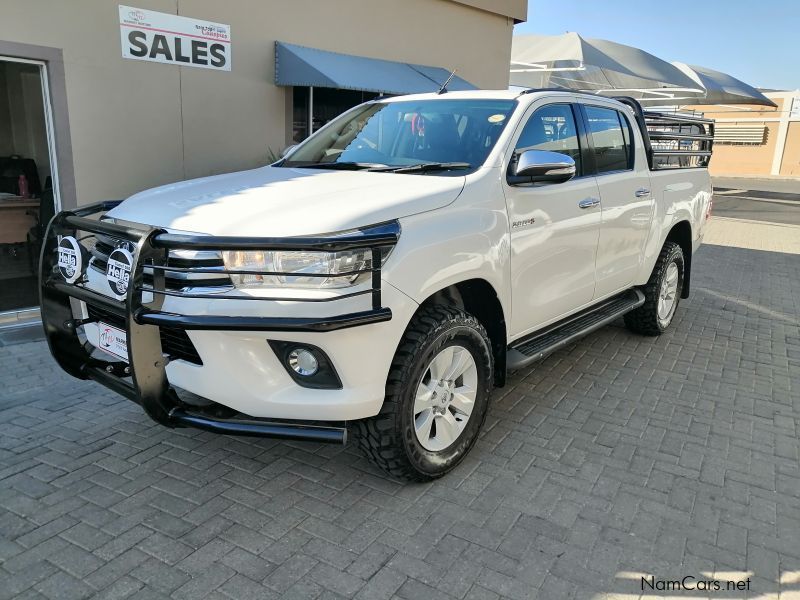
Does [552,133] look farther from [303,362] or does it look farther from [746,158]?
[746,158]

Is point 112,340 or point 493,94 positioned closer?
point 112,340

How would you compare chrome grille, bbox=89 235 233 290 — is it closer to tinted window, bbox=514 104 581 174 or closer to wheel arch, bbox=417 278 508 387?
wheel arch, bbox=417 278 508 387

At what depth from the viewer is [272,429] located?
9.27ft

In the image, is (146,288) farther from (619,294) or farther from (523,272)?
(619,294)

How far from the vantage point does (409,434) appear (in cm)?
305

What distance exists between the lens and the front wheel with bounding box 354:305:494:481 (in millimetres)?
2977

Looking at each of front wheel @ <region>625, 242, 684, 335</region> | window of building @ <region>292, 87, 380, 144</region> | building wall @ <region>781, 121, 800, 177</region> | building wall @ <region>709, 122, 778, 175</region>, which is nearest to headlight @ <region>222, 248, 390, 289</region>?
front wheel @ <region>625, 242, 684, 335</region>

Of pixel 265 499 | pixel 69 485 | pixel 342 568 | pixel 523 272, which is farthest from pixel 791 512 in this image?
pixel 69 485

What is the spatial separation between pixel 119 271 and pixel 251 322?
74cm

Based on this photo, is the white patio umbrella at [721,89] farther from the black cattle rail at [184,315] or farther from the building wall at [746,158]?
the building wall at [746,158]

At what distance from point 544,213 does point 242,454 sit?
2289mm

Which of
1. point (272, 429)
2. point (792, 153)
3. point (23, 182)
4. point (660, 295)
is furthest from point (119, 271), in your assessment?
point (792, 153)

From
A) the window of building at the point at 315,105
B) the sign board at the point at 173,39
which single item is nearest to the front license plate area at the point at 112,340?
the sign board at the point at 173,39

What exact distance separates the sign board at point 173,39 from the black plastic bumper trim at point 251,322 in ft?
15.7
